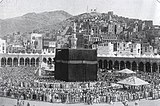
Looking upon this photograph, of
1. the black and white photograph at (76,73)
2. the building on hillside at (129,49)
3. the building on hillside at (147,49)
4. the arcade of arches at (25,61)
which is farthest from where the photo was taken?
the building on hillside at (147,49)

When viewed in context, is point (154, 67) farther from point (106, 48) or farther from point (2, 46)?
point (2, 46)

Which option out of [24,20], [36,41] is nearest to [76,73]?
[24,20]

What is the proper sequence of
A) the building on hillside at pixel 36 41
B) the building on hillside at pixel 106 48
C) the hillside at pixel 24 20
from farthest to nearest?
the building on hillside at pixel 36 41 → the building on hillside at pixel 106 48 → the hillside at pixel 24 20

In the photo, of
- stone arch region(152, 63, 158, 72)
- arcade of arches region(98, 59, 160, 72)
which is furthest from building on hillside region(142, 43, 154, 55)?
stone arch region(152, 63, 158, 72)

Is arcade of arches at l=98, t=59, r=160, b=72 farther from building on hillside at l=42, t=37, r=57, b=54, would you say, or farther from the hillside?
building on hillside at l=42, t=37, r=57, b=54

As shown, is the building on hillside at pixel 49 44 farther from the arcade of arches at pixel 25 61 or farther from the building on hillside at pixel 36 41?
the arcade of arches at pixel 25 61

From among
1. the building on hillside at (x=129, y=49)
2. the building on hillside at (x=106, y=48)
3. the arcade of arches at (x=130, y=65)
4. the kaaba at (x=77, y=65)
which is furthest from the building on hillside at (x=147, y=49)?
the kaaba at (x=77, y=65)

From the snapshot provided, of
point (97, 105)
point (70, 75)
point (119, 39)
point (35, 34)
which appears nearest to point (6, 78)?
point (70, 75)
